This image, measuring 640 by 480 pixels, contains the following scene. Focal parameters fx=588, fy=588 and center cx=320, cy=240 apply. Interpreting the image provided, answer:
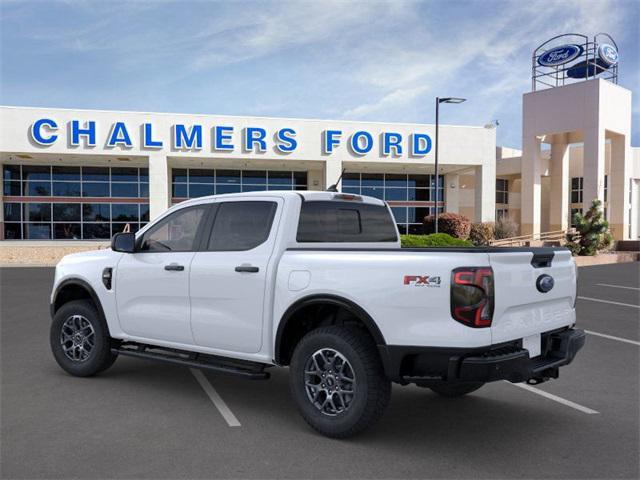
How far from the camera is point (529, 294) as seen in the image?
423 cm

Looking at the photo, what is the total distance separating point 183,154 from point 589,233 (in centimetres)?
1985

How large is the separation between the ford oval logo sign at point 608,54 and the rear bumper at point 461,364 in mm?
35974

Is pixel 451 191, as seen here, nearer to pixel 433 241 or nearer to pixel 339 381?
pixel 433 241

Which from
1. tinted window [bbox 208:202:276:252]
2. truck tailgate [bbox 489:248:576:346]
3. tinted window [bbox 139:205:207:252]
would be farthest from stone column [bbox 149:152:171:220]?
truck tailgate [bbox 489:248:576:346]

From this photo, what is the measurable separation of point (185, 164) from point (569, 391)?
30014mm

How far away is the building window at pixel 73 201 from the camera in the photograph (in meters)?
33.1

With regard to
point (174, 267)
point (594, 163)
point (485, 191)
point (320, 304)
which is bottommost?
point (320, 304)

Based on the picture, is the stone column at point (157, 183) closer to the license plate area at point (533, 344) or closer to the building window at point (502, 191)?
the building window at point (502, 191)

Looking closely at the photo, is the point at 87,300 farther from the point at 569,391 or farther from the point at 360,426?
the point at 569,391

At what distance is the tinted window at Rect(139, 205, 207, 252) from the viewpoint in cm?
564

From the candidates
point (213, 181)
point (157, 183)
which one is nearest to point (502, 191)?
point (213, 181)

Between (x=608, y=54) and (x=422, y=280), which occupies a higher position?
(x=608, y=54)

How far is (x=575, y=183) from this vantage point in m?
45.6

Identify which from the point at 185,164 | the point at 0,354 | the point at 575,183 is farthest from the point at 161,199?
the point at 575,183
